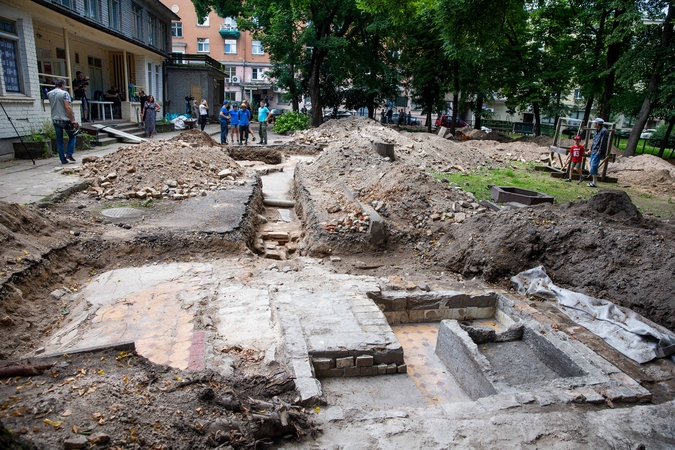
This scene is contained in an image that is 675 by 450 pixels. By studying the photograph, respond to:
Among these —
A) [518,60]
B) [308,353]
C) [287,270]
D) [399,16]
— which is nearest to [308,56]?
[518,60]

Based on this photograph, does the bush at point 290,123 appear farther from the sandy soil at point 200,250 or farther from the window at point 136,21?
the sandy soil at point 200,250

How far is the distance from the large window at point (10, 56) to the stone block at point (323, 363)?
1290 cm

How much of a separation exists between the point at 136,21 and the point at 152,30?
245 cm

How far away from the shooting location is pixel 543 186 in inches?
498

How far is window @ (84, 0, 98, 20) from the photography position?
17.5m

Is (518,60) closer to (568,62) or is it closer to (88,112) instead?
(568,62)

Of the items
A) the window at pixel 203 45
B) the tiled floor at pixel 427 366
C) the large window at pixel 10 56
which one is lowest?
the tiled floor at pixel 427 366

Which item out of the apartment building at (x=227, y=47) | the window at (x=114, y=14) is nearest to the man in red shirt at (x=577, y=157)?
the window at (x=114, y=14)

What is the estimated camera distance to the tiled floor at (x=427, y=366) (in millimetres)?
4477

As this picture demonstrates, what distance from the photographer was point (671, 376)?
14.0ft

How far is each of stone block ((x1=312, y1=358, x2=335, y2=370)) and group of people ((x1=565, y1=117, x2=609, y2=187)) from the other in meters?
11.6

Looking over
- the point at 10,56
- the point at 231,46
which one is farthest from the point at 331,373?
the point at 231,46

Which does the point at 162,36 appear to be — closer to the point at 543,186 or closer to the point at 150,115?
→ the point at 150,115

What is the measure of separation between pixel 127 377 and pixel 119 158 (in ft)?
28.9
